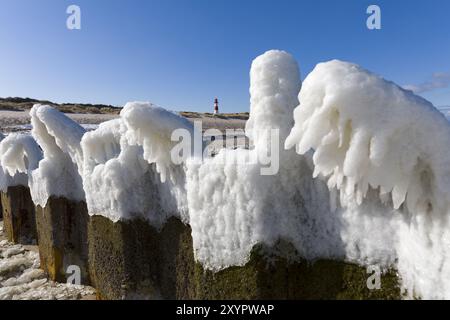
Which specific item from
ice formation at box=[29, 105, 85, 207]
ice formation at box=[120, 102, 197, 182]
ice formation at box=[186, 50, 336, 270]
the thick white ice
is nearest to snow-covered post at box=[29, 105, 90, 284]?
ice formation at box=[29, 105, 85, 207]

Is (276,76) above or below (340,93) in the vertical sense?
above

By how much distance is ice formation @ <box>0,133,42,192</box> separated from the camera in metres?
7.74

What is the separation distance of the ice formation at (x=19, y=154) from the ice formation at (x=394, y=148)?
7453mm

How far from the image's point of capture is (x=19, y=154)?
7949 mm

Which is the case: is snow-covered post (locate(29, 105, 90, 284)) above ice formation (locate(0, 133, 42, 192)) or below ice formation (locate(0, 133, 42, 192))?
below

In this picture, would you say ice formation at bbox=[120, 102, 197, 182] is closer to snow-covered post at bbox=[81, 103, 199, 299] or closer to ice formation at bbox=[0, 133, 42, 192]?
snow-covered post at bbox=[81, 103, 199, 299]

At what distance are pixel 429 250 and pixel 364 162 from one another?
2.43 feet

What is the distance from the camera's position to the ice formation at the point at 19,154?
7742mm

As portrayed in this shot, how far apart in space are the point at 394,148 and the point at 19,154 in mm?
8572

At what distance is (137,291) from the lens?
4.50 metres

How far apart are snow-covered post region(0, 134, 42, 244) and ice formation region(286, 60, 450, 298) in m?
7.75

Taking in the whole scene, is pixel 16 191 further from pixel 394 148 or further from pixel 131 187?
pixel 394 148

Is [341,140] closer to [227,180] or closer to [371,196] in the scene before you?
[371,196]
